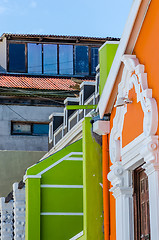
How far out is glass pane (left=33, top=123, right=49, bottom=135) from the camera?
3494cm

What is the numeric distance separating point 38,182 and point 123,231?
463 cm

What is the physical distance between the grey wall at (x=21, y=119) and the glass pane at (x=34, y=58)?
2.81 metres

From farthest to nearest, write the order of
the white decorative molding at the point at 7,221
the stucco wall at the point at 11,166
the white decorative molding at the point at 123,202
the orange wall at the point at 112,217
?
the stucco wall at the point at 11,166 → the white decorative molding at the point at 7,221 → the orange wall at the point at 112,217 → the white decorative molding at the point at 123,202

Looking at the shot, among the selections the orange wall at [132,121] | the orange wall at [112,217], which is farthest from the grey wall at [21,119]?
the orange wall at [132,121]

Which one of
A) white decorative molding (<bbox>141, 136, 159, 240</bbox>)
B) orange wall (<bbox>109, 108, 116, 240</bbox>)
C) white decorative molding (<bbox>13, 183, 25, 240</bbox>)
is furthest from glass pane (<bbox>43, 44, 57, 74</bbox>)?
white decorative molding (<bbox>141, 136, 159, 240</bbox>)

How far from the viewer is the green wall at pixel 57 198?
58.3ft

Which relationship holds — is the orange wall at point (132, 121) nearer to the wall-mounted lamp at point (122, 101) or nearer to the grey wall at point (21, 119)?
the wall-mounted lamp at point (122, 101)

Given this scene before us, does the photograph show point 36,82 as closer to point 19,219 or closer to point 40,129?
point 40,129

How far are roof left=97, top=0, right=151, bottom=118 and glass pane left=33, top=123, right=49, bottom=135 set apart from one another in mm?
19943

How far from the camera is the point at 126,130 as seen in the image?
13.8 meters

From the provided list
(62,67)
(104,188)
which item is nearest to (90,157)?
(104,188)

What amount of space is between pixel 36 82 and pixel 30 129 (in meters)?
2.28

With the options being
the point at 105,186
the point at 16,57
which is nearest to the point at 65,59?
the point at 16,57

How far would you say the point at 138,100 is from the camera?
13117 mm
